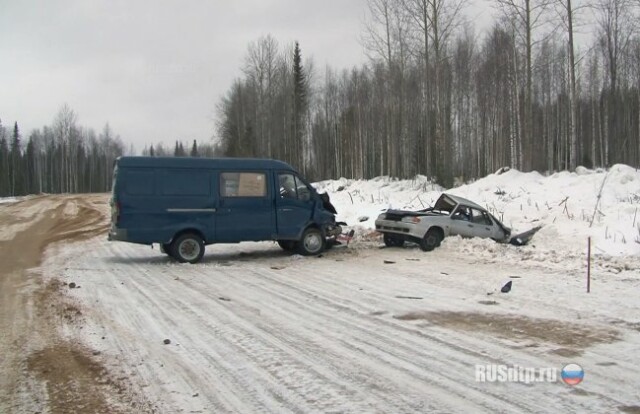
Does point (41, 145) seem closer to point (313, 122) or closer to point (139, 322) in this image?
point (313, 122)

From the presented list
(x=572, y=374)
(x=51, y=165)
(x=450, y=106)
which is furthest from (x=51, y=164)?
(x=572, y=374)

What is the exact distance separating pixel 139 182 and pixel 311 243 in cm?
481

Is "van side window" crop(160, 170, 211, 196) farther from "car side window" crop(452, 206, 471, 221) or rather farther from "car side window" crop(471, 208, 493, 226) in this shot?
"car side window" crop(471, 208, 493, 226)

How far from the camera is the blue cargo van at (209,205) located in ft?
40.4

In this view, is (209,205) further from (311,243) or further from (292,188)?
(311,243)

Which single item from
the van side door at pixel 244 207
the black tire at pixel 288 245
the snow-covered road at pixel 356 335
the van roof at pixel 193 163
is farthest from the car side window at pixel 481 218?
the van side door at pixel 244 207

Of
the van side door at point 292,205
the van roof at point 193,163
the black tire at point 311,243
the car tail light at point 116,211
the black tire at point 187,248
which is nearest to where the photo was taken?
the car tail light at point 116,211

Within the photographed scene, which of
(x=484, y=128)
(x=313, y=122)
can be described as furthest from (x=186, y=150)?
(x=484, y=128)

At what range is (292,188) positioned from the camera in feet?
46.0

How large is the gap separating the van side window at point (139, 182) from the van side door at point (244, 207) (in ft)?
5.49

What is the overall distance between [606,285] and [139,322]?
8084 mm

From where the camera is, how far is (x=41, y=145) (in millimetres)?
119062

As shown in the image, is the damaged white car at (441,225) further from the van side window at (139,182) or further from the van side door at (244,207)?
the van side window at (139,182)

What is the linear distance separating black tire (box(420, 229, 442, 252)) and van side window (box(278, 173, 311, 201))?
3569mm
